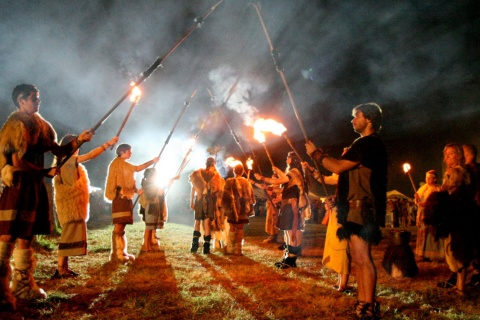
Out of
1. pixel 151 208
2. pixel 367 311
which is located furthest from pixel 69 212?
pixel 367 311

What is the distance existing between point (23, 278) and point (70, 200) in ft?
5.62

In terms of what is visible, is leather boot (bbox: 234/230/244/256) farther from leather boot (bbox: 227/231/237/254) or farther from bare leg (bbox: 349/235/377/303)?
bare leg (bbox: 349/235/377/303)

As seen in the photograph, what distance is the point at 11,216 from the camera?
3.55 metres

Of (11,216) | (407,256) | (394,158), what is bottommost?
(407,256)

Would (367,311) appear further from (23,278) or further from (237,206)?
(237,206)

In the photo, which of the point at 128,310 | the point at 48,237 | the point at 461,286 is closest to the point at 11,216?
the point at 128,310

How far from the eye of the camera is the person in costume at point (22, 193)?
11.6 ft

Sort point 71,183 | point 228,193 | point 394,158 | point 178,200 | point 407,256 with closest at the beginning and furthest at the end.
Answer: point 407,256 → point 71,183 → point 228,193 → point 394,158 → point 178,200

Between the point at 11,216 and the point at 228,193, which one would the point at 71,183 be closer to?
the point at 11,216

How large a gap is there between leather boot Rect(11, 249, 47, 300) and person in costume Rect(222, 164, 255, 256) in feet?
15.5

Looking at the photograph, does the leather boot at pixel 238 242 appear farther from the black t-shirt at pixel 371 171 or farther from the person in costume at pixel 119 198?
the black t-shirt at pixel 371 171

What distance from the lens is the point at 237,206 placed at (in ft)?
27.1

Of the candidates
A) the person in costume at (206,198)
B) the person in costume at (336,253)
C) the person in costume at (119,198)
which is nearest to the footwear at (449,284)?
the person in costume at (336,253)

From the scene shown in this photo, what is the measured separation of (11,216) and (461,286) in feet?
19.3
